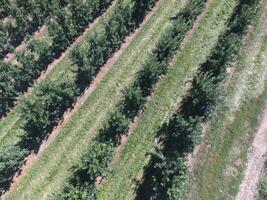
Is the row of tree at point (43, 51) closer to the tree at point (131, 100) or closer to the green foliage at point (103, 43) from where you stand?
the green foliage at point (103, 43)

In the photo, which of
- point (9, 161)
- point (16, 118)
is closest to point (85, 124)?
point (16, 118)

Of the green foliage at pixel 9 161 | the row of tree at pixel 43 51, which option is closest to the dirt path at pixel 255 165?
the green foliage at pixel 9 161

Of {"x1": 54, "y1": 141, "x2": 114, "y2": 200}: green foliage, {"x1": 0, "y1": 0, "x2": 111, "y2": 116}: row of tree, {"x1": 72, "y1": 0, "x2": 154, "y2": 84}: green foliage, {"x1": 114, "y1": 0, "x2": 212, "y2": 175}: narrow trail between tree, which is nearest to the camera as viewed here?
{"x1": 54, "y1": 141, "x2": 114, "y2": 200}: green foliage

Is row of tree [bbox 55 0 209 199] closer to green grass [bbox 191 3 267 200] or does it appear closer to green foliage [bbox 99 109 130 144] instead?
green foliage [bbox 99 109 130 144]

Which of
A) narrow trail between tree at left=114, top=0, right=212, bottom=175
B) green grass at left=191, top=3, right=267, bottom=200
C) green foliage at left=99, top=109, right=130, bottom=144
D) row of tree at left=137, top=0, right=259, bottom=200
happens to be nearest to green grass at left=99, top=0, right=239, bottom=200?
narrow trail between tree at left=114, top=0, right=212, bottom=175

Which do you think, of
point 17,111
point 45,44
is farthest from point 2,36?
point 17,111
